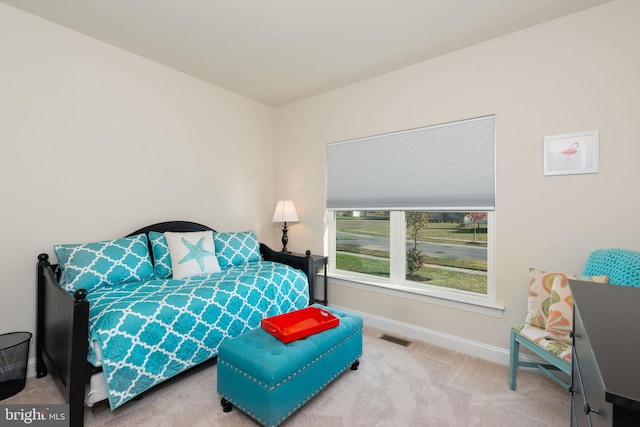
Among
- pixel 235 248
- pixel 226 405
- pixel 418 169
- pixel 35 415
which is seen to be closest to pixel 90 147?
pixel 235 248

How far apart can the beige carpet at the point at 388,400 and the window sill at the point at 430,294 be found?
44cm

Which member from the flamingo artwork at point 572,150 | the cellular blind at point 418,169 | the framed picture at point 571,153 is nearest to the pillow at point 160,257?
the cellular blind at point 418,169

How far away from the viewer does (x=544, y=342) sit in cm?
177

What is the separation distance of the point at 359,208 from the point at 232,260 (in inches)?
57.6

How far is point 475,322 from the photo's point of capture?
2.51 metres

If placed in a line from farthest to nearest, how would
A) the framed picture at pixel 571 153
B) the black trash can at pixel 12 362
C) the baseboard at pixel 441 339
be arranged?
the baseboard at pixel 441 339 < the framed picture at pixel 571 153 < the black trash can at pixel 12 362

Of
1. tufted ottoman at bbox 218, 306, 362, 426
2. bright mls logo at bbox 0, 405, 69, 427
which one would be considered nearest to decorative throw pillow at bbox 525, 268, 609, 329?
tufted ottoman at bbox 218, 306, 362, 426

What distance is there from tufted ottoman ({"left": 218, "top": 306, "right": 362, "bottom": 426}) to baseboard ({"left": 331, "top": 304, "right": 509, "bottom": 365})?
111cm

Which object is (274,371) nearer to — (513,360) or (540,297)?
(513,360)

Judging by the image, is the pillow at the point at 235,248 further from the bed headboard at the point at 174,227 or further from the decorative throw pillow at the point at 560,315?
the decorative throw pillow at the point at 560,315

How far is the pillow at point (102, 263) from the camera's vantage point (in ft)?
6.73

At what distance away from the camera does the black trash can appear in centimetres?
191

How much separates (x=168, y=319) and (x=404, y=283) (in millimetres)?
2177

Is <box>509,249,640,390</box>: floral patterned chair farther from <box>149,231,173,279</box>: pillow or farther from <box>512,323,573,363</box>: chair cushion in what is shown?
<box>149,231,173,279</box>: pillow
